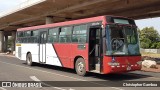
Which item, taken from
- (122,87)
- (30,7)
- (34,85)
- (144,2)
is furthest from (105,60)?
(30,7)

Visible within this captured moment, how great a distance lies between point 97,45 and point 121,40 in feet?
4.18

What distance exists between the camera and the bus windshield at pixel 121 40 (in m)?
13.7

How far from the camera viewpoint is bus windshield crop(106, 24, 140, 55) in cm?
1369

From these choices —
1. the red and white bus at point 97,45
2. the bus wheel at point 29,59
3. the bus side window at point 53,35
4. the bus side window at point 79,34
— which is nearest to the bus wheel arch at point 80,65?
the red and white bus at point 97,45

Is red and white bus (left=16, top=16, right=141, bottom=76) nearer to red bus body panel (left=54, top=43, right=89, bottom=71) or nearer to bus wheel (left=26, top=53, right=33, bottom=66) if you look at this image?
red bus body panel (left=54, top=43, right=89, bottom=71)

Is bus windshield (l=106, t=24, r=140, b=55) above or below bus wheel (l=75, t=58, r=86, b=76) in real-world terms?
above

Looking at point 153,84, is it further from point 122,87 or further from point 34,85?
point 34,85

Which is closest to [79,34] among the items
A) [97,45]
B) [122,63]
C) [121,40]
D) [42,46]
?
[97,45]

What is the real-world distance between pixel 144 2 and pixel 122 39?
673 inches

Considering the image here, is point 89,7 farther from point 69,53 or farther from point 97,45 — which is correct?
point 97,45

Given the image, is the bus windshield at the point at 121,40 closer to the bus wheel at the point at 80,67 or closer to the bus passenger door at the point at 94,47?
the bus passenger door at the point at 94,47

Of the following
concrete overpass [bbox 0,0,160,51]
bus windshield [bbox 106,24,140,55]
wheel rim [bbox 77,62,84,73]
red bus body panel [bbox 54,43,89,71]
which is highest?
concrete overpass [bbox 0,0,160,51]

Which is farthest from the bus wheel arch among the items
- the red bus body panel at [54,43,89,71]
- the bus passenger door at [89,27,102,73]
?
the bus passenger door at [89,27,102,73]

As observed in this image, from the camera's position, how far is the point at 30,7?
1435 inches
